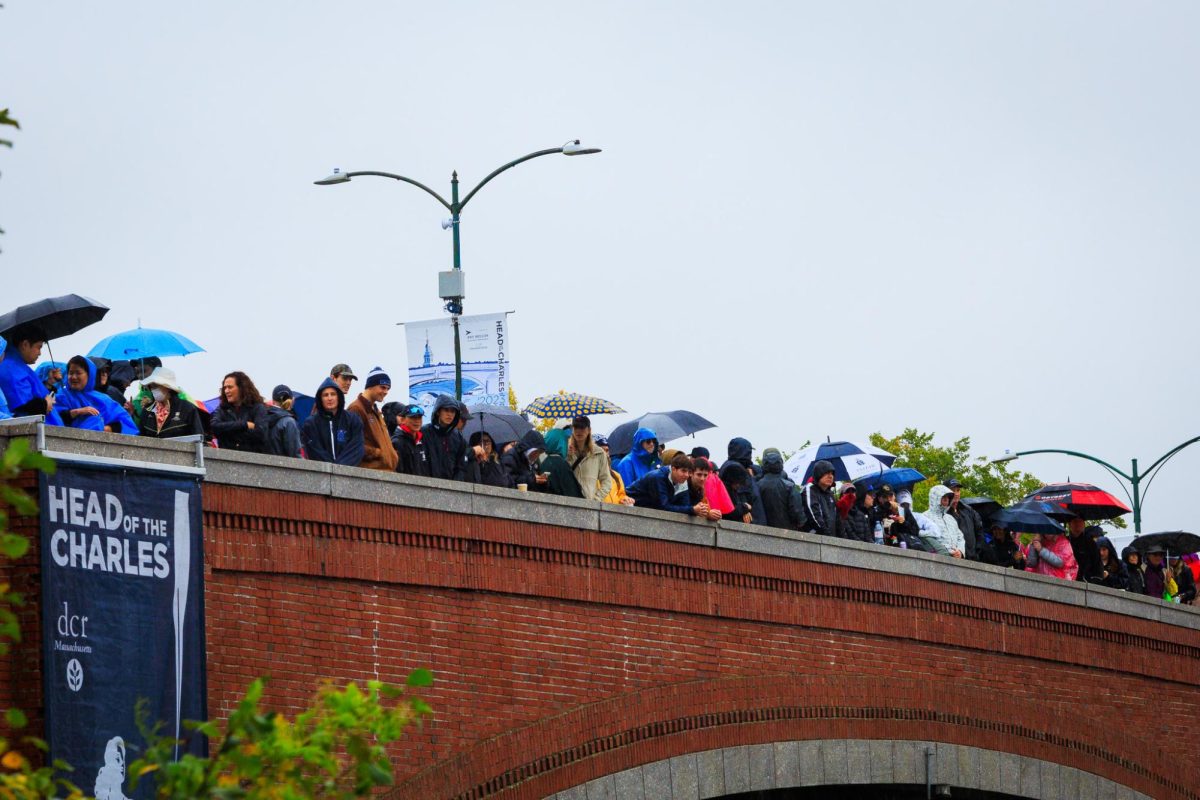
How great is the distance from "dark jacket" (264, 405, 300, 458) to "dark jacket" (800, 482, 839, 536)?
22.8 ft

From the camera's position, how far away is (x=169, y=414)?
15672 mm

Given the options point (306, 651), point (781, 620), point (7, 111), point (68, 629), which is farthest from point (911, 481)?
point (7, 111)

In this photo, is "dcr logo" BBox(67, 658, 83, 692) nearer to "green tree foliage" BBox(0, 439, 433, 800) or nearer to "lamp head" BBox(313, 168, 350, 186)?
"green tree foliage" BBox(0, 439, 433, 800)

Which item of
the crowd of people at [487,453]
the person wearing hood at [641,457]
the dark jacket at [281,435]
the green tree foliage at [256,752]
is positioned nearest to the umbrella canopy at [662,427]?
the crowd of people at [487,453]

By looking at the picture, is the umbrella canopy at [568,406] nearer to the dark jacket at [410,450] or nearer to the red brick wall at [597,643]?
the red brick wall at [597,643]

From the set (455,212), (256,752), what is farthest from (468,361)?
(256,752)

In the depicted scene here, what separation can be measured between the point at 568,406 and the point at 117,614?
11151 millimetres

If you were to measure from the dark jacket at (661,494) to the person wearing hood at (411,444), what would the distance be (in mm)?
2750

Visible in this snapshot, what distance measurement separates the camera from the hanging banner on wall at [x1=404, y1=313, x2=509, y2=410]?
26984 millimetres

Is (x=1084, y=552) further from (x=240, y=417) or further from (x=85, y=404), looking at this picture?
(x=85, y=404)

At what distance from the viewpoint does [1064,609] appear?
85.9 feet

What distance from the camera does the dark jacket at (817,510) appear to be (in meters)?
22.1

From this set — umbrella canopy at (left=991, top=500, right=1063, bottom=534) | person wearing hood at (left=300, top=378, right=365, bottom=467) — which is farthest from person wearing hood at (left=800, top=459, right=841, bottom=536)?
person wearing hood at (left=300, top=378, right=365, bottom=467)

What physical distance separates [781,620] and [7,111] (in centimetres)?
1469
